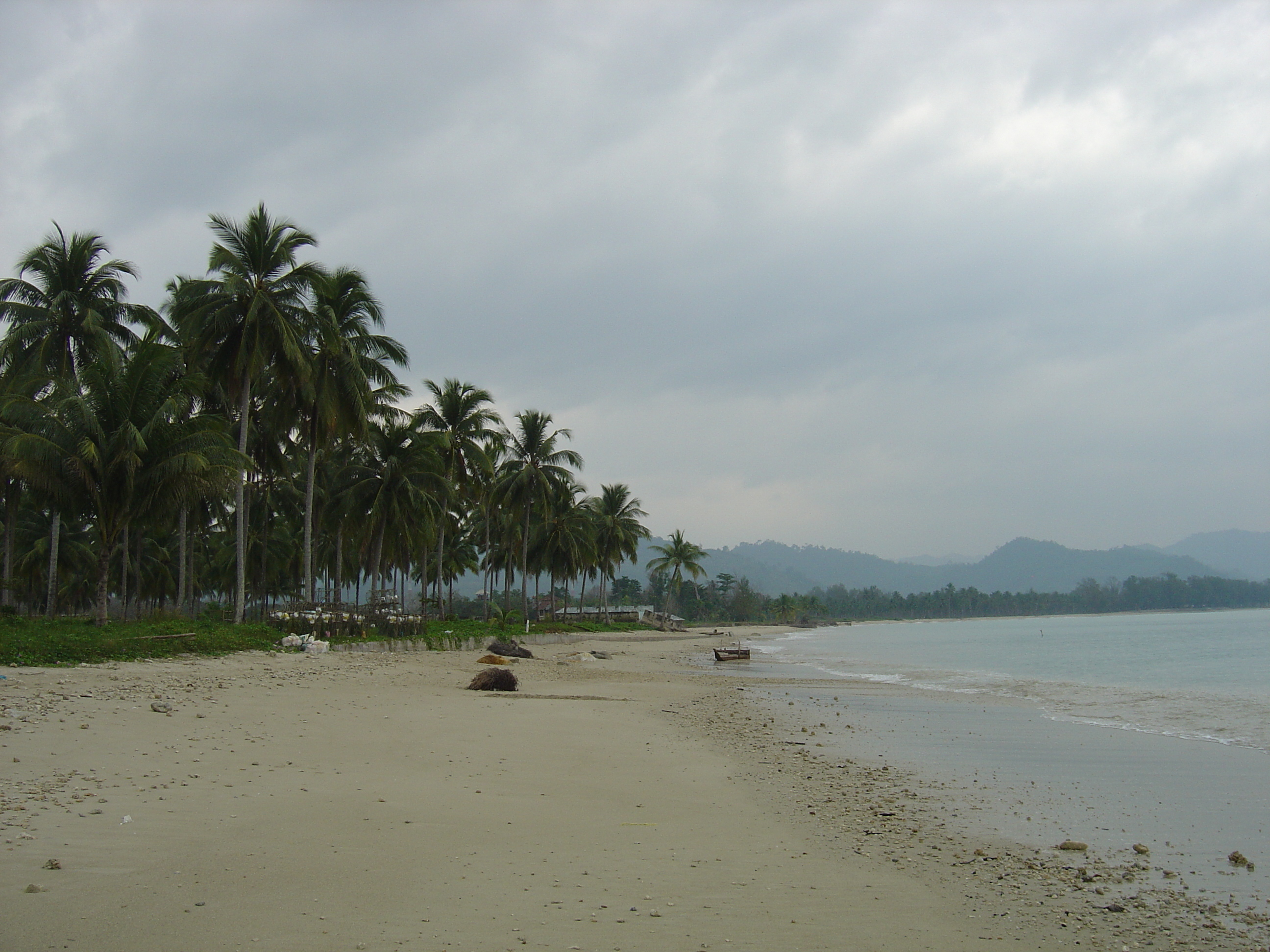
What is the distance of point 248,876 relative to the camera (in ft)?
16.0

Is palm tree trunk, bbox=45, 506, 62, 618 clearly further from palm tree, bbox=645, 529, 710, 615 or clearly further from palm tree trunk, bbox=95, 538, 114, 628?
palm tree, bbox=645, 529, 710, 615

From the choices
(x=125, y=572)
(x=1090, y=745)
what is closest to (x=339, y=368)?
(x=125, y=572)

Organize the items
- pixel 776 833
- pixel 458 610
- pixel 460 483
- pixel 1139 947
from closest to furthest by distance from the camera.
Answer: pixel 1139 947, pixel 776 833, pixel 460 483, pixel 458 610

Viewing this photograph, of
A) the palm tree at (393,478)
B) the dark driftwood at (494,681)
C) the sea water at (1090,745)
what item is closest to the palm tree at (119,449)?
the dark driftwood at (494,681)

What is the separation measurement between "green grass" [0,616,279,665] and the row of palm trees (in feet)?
4.92

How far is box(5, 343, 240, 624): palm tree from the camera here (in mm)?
19234

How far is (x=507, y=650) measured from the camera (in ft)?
90.9

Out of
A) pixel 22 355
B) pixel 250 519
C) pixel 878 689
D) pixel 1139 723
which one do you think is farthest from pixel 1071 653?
pixel 22 355

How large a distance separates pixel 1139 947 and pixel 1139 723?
12.9m

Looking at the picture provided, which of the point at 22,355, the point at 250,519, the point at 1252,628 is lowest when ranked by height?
the point at 1252,628

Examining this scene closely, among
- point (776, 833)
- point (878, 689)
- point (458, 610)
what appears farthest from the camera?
point (458, 610)

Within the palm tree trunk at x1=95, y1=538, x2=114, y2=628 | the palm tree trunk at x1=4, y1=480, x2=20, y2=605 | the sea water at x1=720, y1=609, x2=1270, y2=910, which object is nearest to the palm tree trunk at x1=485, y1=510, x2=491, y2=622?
the sea water at x1=720, y1=609, x2=1270, y2=910

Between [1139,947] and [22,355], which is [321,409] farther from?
[1139,947]

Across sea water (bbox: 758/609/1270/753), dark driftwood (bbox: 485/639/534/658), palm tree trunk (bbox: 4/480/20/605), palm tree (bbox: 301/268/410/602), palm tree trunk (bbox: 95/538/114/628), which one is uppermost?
palm tree (bbox: 301/268/410/602)
